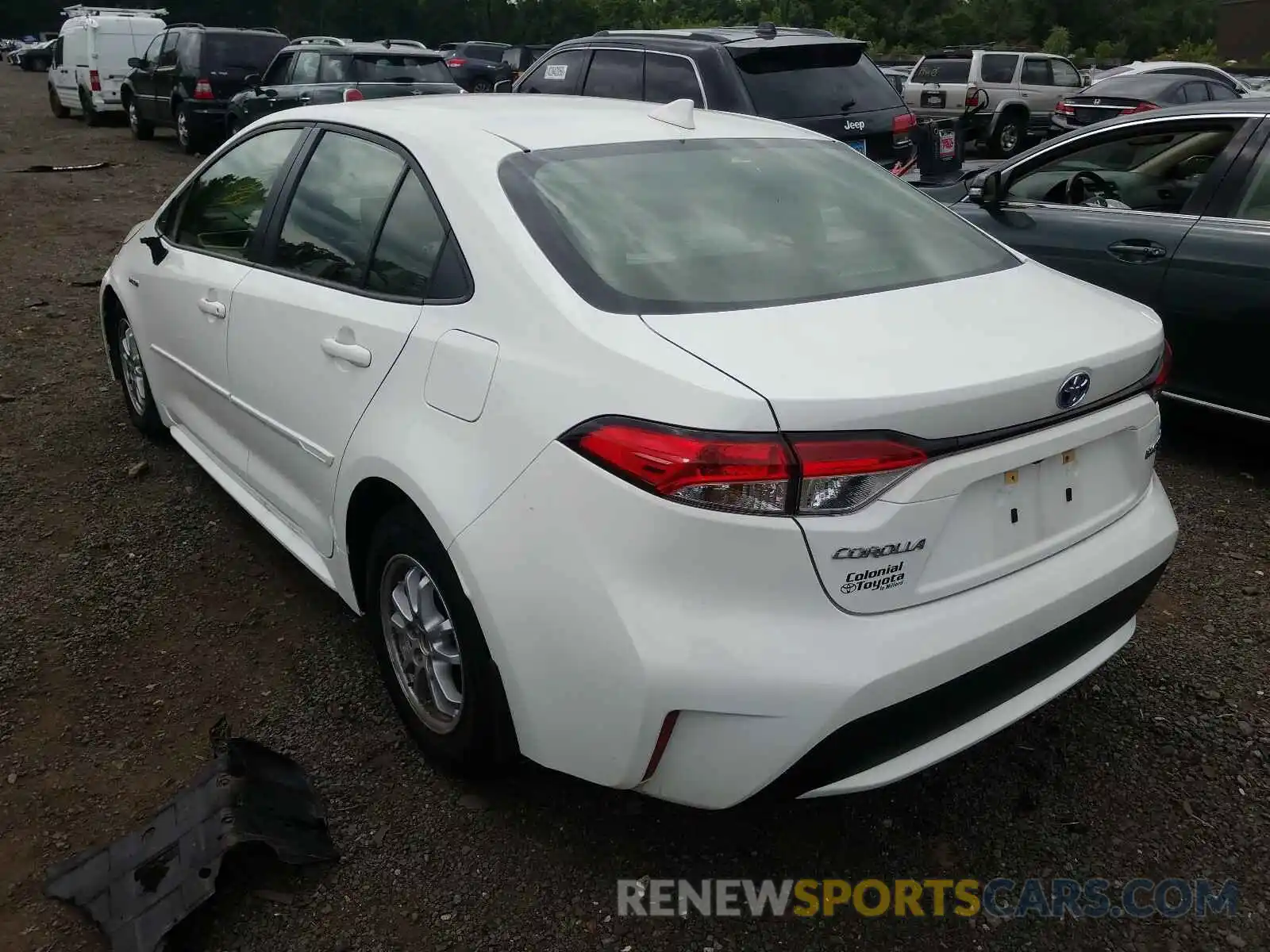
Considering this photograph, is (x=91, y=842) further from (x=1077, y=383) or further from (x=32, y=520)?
(x=1077, y=383)

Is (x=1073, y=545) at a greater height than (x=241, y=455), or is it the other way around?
(x=1073, y=545)

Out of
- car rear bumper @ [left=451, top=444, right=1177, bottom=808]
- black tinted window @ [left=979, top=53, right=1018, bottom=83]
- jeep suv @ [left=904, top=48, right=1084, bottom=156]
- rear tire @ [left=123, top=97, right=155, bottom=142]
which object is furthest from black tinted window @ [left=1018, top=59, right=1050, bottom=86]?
car rear bumper @ [left=451, top=444, right=1177, bottom=808]

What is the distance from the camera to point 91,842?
99.2 inches

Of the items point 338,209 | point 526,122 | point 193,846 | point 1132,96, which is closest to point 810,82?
point 526,122

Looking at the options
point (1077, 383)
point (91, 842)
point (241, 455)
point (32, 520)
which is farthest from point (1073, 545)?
point (32, 520)

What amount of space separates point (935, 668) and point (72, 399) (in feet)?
16.3

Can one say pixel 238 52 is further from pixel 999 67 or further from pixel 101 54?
pixel 999 67

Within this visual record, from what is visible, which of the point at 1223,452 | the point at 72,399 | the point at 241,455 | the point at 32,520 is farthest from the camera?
the point at 72,399

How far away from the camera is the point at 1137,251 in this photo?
457cm

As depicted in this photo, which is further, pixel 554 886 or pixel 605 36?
pixel 605 36

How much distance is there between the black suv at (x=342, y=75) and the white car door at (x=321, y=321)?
9457 mm

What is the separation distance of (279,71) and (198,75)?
205 centimetres

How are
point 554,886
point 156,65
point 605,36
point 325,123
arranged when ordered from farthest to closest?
point 156,65 → point 605,36 → point 325,123 → point 554,886

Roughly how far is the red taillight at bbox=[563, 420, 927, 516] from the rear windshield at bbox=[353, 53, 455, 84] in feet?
39.6
